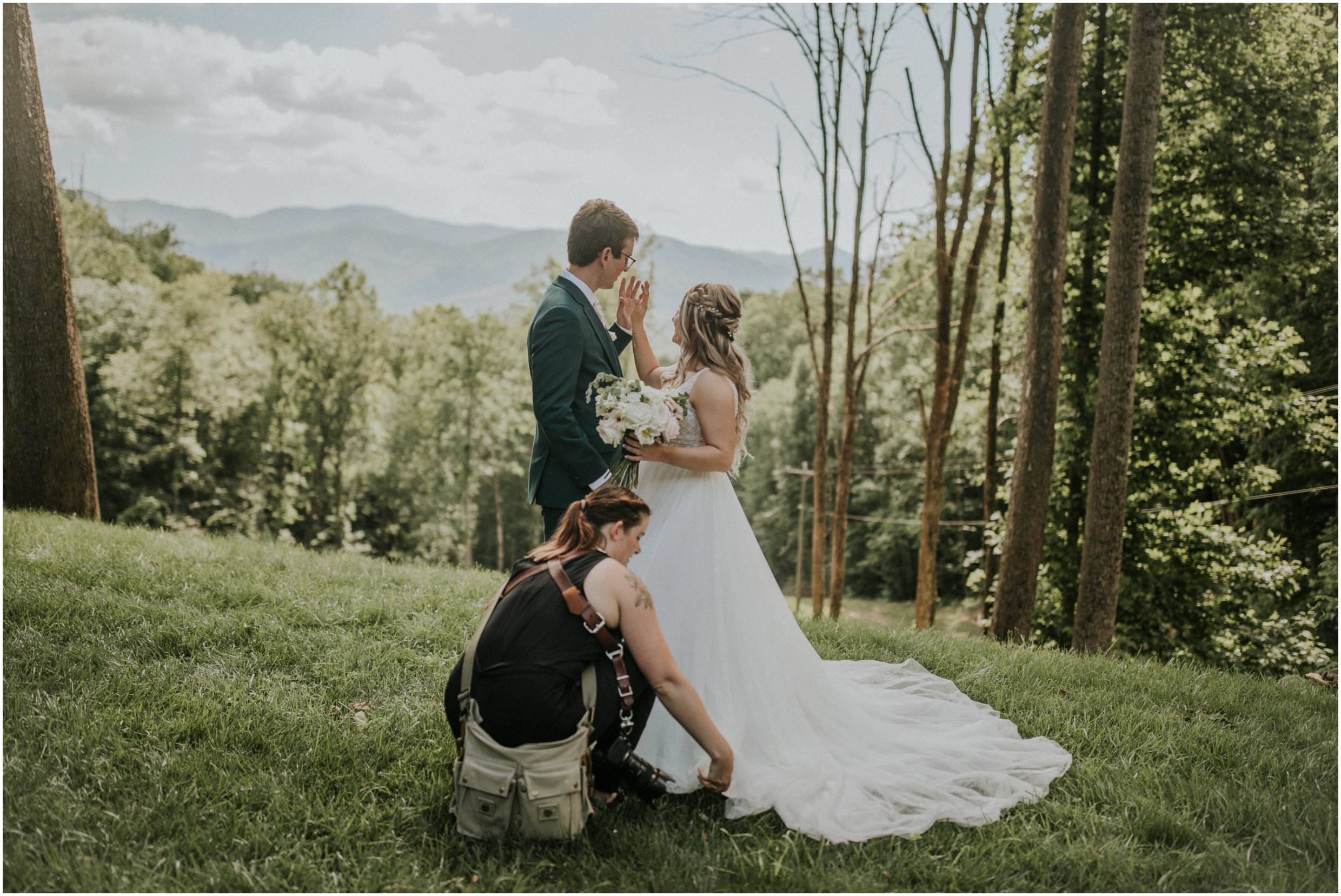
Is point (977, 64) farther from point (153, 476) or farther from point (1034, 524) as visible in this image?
point (153, 476)

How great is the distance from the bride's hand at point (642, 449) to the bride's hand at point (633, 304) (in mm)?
608

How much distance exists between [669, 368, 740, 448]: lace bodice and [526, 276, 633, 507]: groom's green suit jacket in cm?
32

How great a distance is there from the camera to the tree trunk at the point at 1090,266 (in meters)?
10.3

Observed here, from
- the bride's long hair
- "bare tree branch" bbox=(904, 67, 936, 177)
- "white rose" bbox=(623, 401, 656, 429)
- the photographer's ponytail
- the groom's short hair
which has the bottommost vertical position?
the photographer's ponytail

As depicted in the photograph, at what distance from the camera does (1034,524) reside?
26.4 feet

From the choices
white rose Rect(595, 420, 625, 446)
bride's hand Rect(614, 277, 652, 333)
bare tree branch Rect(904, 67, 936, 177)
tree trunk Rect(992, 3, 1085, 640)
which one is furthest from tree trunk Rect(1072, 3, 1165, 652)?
white rose Rect(595, 420, 625, 446)

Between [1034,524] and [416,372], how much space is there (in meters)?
33.9

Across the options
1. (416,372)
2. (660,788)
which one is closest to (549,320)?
(660,788)

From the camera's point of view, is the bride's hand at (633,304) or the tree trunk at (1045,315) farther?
the tree trunk at (1045,315)

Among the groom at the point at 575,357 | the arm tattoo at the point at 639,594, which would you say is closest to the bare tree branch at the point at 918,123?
the groom at the point at 575,357

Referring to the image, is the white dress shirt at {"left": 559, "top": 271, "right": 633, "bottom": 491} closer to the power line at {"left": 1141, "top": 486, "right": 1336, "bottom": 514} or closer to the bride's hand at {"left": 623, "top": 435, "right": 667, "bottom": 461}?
the bride's hand at {"left": 623, "top": 435, "right": 667, "bottom": 461}

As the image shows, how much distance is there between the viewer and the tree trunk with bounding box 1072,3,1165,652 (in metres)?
7.61

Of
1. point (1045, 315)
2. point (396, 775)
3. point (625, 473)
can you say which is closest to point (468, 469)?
point (1045, 315)

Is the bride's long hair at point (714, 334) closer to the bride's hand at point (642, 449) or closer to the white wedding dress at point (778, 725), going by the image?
the white wedding dress at point (778, 725)
